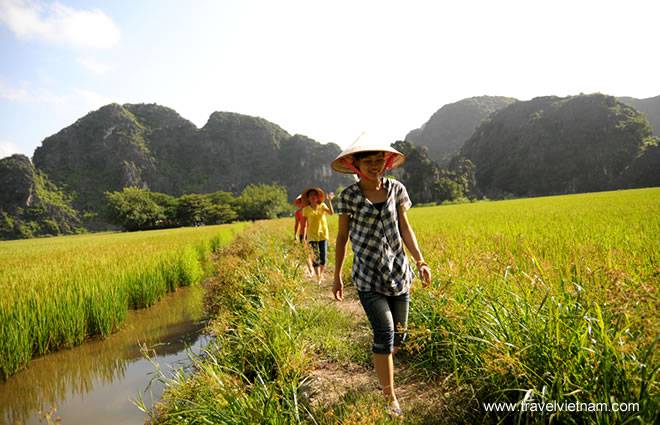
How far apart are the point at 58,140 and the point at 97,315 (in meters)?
156

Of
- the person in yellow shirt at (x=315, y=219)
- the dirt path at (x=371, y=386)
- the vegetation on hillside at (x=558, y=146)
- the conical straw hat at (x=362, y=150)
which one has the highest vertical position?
the vegetation on hillside at (x=558, y=146)

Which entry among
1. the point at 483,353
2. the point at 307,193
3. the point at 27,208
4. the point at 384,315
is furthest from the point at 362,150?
the point at 27,208

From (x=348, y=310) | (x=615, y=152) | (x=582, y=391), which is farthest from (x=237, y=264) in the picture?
(x=615, y=152)

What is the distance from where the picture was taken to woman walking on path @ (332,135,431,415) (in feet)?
7.07

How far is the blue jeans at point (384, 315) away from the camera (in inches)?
83.4

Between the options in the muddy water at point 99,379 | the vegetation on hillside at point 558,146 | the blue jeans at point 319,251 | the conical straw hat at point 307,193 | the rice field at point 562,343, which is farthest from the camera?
the vegetation on hillside at point 558,146

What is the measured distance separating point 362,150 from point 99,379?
4406mm

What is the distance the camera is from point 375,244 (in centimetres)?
222

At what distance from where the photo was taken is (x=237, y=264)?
581cm

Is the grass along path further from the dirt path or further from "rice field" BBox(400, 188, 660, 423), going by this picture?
"rice field" BBox(400, 188, 660, 423)

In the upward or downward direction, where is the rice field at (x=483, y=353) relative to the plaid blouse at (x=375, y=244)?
downward

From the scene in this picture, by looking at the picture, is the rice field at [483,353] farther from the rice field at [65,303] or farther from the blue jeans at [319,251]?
the rice field at [65,303]

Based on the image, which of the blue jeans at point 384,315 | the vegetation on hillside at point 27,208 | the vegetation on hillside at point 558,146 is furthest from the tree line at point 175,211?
the vegetation on hillside at point 558,146

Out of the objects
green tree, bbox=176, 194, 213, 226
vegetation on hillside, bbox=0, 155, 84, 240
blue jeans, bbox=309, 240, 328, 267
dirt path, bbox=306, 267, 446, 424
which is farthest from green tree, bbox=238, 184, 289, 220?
dirt path, bbox=306, 267, 446, 424
